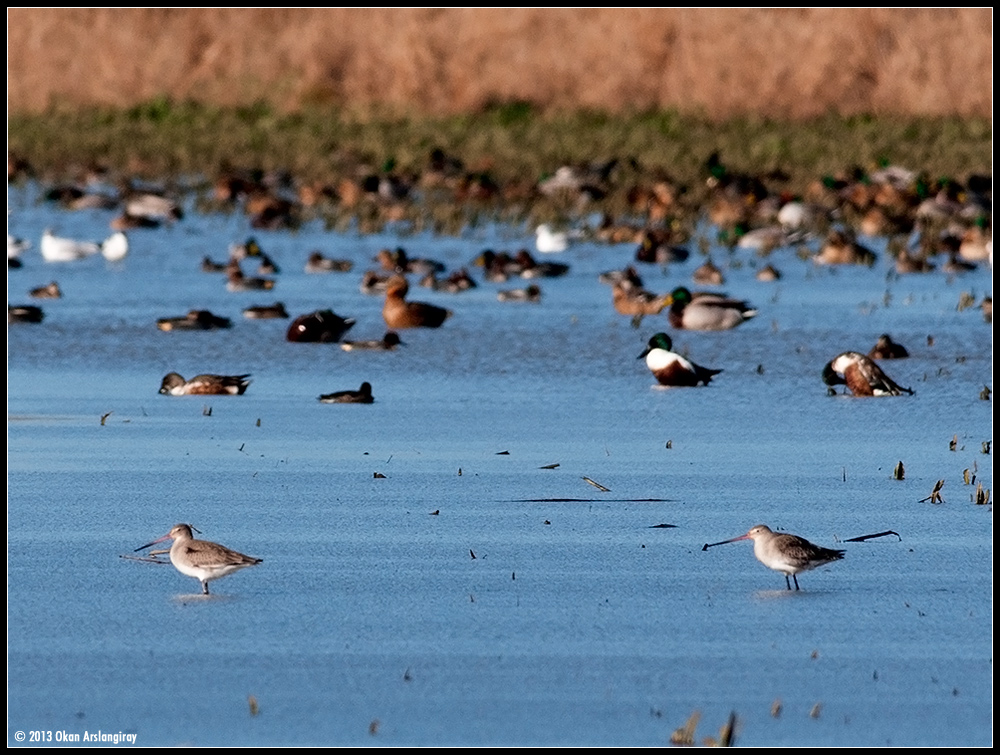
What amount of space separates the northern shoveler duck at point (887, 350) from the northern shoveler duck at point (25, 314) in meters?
6.48

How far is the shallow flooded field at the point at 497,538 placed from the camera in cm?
621

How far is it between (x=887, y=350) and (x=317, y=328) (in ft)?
13.6

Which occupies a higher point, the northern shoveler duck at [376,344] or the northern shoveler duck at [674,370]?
the northern shoveler duck at [674,370]

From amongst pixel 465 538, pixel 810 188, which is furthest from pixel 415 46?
pixel 465 538

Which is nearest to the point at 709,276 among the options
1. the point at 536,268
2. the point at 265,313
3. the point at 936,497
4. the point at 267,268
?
the point at 536,268

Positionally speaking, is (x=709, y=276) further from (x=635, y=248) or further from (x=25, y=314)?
(x=25, y=314)

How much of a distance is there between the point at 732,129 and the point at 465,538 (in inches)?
1421

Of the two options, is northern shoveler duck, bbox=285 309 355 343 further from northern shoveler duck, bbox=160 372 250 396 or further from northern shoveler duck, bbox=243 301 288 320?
northern shoveler duck, bbox=160 372 250 396

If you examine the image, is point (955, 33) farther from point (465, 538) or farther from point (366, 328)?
point (465, 538)

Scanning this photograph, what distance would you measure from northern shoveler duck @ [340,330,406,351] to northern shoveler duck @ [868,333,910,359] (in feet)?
11.2

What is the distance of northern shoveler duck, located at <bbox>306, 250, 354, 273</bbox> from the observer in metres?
22.5

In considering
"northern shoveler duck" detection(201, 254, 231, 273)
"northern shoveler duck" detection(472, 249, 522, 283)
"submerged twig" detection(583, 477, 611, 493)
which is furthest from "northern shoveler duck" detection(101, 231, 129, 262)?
"submerged twig" detection(583, 477, 611, 493)

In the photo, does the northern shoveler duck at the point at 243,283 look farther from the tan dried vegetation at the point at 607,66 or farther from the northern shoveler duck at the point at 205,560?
the tan dried vegetation at the point at 607,66

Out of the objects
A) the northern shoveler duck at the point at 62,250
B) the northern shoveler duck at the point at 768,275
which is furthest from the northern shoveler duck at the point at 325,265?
the northern shoveler duck at the point at 768,275
